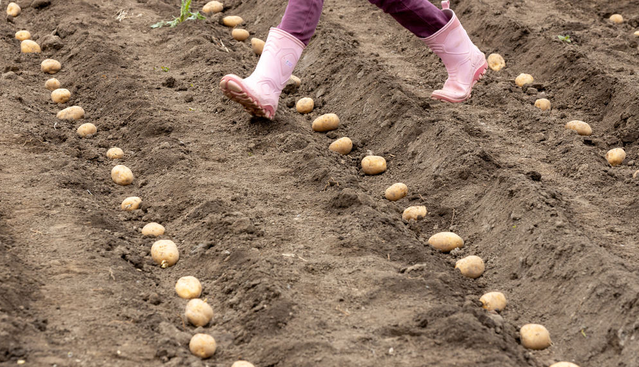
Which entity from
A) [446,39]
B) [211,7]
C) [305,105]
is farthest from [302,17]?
[211,7]

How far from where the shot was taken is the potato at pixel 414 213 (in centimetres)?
322

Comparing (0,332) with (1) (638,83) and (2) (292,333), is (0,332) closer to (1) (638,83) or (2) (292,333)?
(2) (292,333)

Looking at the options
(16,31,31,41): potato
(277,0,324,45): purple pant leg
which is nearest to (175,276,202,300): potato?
→ (277,0,324,45): purple pant leg

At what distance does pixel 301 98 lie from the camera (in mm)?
4379

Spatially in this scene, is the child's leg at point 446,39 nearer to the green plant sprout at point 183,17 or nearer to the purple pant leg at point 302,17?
the purple pant leg at point 302,17

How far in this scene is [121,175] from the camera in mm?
3424

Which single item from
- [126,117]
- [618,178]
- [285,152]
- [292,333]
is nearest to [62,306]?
[292,333]

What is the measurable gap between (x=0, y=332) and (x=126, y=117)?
2002 millimetres

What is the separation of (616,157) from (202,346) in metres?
2.21

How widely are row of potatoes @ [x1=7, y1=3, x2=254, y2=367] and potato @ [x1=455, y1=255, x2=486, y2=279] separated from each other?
0.96m

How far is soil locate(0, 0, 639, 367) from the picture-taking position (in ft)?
7.84

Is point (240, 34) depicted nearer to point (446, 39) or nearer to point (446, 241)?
point (446, 39)

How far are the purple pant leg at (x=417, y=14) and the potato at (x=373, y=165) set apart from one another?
762 millimetres

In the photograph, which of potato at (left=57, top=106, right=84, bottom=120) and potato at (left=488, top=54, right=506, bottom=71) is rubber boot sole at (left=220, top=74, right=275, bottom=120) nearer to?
potato at (left=57, top=106, right=84, bottom=120)
